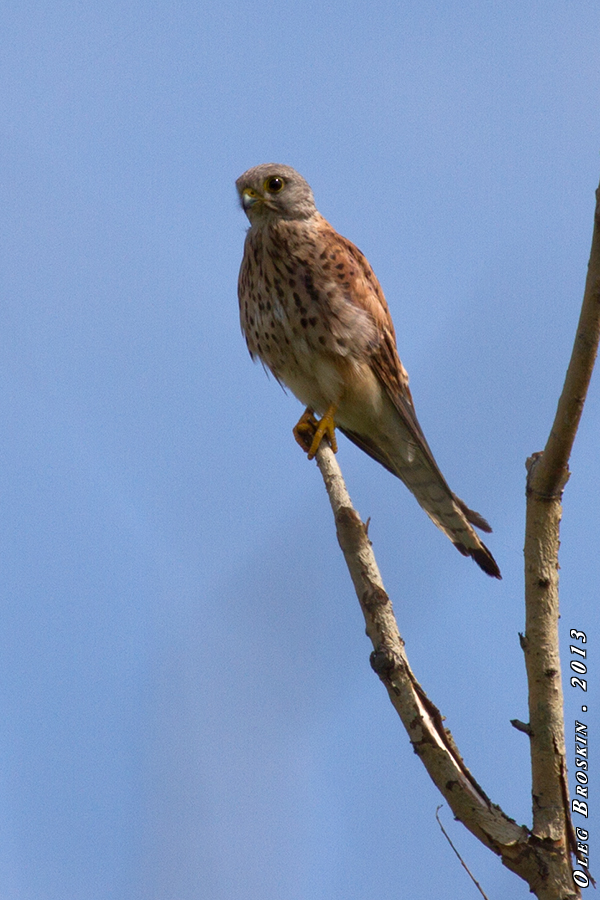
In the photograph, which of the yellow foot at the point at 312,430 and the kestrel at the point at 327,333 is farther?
the kestrel at the point at 327,333

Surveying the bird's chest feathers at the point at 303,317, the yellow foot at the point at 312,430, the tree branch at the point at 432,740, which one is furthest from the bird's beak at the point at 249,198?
the tree branch at the point at 432,740

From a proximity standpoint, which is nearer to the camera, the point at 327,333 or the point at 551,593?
the point at 551,593

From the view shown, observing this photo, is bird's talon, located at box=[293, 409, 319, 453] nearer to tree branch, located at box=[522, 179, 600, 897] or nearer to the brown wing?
the brown wing

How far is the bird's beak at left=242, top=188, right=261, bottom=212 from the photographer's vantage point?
13.1 ft

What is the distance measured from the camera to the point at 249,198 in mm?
4020

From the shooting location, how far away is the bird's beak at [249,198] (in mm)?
4008

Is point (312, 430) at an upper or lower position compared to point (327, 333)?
lower

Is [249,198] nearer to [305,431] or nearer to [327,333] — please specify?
[327,333]

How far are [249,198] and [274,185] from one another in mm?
124

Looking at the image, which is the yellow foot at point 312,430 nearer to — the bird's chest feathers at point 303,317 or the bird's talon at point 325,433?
the bird's talon at point 325,433

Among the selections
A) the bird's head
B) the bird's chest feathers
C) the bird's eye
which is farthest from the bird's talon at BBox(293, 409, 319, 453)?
the bird's eye

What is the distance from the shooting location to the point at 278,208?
13.1 ft

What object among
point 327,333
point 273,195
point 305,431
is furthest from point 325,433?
point 273,195

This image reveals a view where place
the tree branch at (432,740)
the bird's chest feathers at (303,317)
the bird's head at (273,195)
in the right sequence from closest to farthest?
the tree branch at (432,740) → the bird's chest feathers at (303,317) → the bird's head at (273,195)
